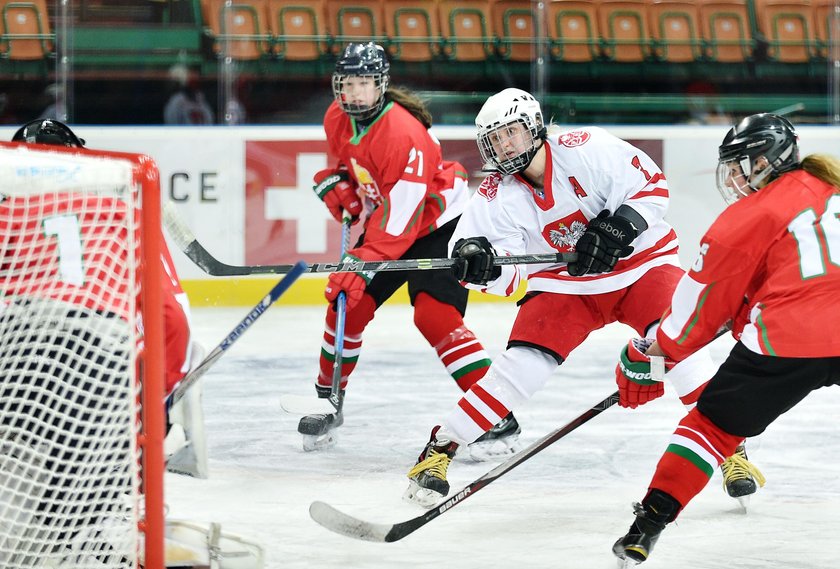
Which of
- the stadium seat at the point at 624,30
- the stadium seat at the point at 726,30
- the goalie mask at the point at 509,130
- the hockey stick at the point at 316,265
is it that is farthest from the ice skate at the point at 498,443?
the stadium seat at the point at 726,30

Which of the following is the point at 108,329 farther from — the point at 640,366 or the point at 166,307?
the point at 640,366

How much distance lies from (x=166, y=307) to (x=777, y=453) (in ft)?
6.33

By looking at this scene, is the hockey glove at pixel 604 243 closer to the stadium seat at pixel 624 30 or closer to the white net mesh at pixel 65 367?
the white net mesh at pixel 65 367

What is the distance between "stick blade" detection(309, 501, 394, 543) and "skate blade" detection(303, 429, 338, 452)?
78 centimetres

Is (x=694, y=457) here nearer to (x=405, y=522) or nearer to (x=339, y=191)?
(x=405, y=522)

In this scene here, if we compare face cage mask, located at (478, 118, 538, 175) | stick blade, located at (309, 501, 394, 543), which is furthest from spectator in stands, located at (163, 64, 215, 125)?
stick blade, located at (309, 501, 394, 543)

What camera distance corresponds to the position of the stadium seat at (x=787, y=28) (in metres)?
6.24

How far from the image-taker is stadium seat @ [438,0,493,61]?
6020 millimetres

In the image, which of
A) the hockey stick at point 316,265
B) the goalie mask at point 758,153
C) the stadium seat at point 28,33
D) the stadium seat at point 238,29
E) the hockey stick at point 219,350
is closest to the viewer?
the hockey stick at point 219,350

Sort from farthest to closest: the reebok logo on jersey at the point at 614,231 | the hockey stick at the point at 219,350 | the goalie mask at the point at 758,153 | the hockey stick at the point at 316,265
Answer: the reebok logo on jersey at the point at 614,231 → the hockey stick at the point at 316,265 → the goalie mask at the point at 758,153 → the hockey stick at the point at 219,350

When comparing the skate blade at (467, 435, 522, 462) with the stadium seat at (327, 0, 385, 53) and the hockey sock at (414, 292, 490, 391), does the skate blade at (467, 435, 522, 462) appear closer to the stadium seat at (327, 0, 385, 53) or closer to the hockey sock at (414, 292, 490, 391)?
the hockey sock at (414, 292, 490, 391)

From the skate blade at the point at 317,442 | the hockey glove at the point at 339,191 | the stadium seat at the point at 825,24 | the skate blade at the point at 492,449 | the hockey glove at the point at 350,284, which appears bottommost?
the skate blade at the point at 317,442

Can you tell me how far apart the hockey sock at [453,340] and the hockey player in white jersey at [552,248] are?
0.43 meters

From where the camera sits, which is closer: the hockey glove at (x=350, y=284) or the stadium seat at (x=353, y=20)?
the hockey glove at (x=350, y=284)
